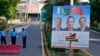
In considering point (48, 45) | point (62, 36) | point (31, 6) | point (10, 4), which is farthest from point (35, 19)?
point (62, 36)

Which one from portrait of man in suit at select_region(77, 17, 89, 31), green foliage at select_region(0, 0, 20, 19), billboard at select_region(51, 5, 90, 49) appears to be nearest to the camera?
billboard at select_region(51, 5, 90, 49)

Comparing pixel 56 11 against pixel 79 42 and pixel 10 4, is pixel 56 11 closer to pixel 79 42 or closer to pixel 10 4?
pixel 79 42

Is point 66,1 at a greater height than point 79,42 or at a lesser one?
greater

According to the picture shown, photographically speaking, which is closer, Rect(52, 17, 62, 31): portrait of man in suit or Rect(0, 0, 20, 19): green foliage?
Rect(52, 17, 62, 31): portrait of man in suit

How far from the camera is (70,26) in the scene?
59.5 ft

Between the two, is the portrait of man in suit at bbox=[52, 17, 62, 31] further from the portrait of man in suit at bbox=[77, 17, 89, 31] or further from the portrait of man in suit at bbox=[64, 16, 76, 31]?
the portrait of man in suit at bbox=[77, 17, 89, 31]

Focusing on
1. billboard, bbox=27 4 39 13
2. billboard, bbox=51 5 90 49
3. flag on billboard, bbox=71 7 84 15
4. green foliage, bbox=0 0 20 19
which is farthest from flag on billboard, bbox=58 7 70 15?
billboard, bbox=27 4 39 13

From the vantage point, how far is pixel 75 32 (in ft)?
59.4

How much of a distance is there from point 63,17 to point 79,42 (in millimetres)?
A: 1400

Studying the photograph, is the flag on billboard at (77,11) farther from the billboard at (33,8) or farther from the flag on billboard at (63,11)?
the billboard at (33,8)

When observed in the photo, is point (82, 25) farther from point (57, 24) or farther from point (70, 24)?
point (57, 24)

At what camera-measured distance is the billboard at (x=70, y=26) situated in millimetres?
17812

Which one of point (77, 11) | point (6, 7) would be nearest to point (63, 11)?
point (77, 11)

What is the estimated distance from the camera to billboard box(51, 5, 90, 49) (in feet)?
58.4
